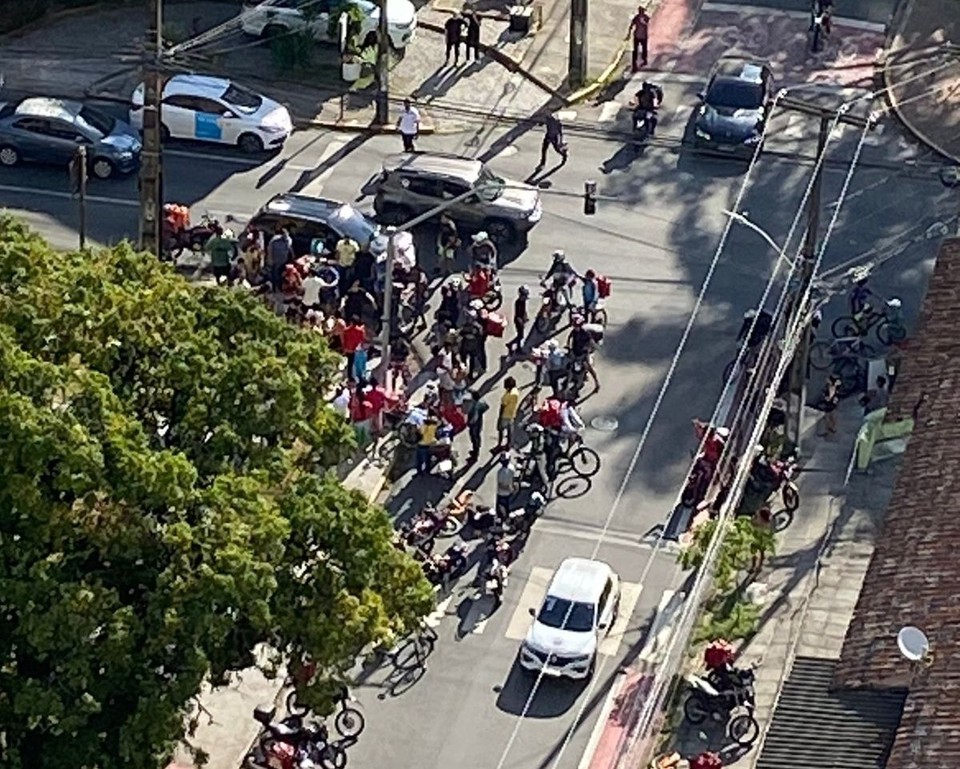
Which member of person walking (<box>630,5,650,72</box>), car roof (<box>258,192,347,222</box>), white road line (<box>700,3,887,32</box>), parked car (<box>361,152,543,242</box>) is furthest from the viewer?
white road line (<box>700,3,887,32</box>)

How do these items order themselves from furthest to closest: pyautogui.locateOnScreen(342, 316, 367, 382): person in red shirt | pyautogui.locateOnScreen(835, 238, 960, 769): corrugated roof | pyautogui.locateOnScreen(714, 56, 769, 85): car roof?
pyautogui.locateOnScreen(714, 56, 769, 85): car roof, pyautogui.locateOnScreen(342, 316, 367, 382): person in red shirt, pyautogui.locateOnScreen(835, 238, 960, 769): corrugated roof

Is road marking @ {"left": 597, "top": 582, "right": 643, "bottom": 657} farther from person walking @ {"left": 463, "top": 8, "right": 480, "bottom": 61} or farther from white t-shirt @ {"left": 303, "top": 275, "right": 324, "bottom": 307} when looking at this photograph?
person walking @ {"left": 463, "top": 8, "right": 480, "bottom": 61}

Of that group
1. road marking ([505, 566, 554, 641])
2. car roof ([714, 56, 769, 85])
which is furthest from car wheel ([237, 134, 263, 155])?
road marking ([505, 566, 554, 641])

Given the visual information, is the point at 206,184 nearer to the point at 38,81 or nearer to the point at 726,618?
the point at 38,81

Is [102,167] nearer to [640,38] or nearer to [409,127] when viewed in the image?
[409,127]

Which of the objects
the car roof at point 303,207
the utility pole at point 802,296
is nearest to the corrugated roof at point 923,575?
the utility pole at point 802,296

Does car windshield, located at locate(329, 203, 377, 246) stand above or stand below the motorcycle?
above

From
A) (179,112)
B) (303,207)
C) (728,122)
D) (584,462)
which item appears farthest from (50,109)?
(584,462)
